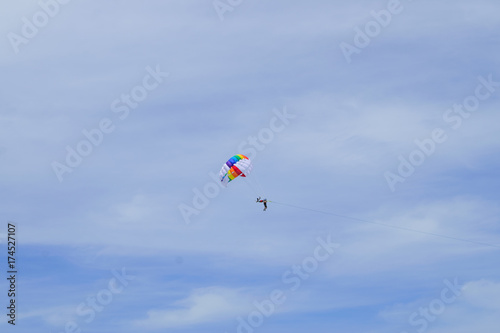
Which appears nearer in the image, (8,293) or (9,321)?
Answer: (9,321)

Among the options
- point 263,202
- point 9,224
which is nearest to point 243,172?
point 263,202

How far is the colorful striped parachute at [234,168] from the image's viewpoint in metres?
69.1

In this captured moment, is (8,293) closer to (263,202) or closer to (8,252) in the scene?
(8,252)

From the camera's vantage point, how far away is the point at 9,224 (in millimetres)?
33438

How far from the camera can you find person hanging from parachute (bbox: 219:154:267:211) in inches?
2712

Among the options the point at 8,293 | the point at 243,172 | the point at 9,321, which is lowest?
the point at 9,321

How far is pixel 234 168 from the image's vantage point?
228ft

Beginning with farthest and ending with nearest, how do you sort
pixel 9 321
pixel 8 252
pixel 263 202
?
1. pixel 263 202
2. pixel 8 252
3. pixel 9 321

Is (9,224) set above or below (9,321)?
above

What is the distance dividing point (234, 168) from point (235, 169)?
30cm

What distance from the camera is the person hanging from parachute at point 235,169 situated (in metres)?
68.9

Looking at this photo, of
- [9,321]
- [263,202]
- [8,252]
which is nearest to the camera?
[9,321]

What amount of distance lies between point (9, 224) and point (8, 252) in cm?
277

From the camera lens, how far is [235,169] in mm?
69500
